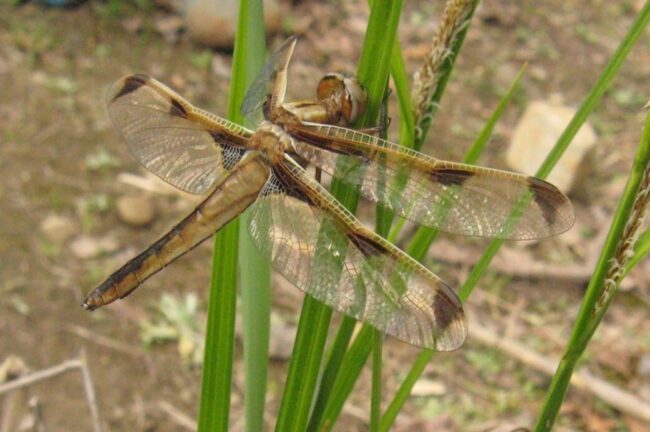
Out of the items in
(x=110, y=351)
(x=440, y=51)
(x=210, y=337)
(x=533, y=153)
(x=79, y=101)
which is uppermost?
(x=440, y=51)

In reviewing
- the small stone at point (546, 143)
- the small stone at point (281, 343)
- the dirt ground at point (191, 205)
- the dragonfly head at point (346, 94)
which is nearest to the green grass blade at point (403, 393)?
the dragonfly head at point (346, 94)

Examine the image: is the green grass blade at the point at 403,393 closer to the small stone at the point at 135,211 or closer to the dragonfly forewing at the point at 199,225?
the dragonfly forewing at the point at 199,225

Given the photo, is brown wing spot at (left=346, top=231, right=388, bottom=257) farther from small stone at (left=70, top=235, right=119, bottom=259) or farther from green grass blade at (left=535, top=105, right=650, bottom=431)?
small stone at (left=70, top=235, right=119, bottom=259)

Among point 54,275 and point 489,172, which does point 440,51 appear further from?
point 54,275

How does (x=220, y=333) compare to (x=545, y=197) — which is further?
(x=220, y=333)

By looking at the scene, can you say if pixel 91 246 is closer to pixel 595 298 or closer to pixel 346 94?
pixel 346 94

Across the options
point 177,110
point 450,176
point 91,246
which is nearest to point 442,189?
point 450,176

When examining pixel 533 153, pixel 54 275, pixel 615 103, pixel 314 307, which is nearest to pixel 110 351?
pixel 54 275

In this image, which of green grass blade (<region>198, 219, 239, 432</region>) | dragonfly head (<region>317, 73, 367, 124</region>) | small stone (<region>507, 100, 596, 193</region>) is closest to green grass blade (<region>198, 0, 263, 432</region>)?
green grass blade (<region>198, 219, 239, 432</region>)
